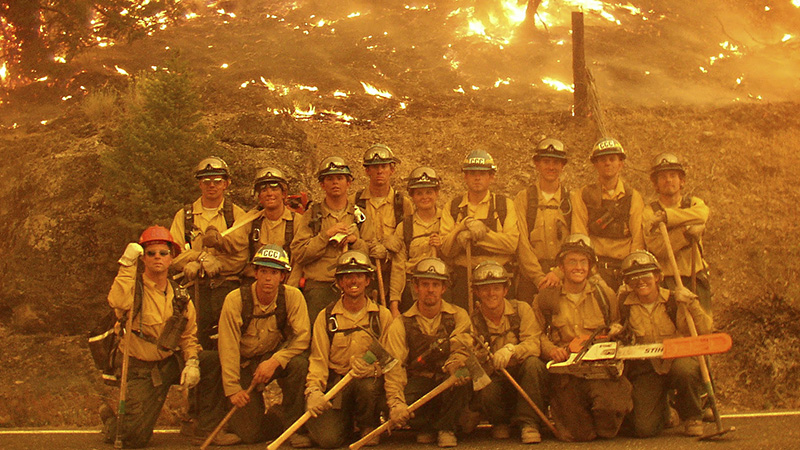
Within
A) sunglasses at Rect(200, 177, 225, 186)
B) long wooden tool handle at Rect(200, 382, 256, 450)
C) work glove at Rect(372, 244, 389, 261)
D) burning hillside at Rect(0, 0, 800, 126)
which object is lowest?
burning hillside at Rect(0, 0, 800, 126)

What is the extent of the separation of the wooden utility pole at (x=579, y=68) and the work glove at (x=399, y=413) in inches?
444

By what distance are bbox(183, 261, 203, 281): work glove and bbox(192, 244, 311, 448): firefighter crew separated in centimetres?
65

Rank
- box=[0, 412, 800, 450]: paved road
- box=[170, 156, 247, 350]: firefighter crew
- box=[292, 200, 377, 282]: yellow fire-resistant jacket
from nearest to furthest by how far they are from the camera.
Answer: box=[0, 412, 800, 450]: paved road < box=[292, 200, 377, 282]: yellow fire-resistant jacket < box=[170, 156, 247, 350]: firefighter crew

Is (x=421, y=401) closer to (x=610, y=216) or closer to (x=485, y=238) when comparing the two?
(x=485, y=238)

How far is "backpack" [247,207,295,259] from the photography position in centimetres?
790

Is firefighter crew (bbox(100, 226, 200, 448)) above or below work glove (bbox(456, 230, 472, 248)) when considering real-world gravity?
below

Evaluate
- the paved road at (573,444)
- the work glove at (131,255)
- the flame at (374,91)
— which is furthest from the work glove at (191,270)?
the flame at (374,91)

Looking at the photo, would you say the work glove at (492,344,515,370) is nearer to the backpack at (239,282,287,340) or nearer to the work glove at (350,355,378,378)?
the work glove at (350,355,378,378)

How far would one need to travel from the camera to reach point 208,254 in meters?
7.67

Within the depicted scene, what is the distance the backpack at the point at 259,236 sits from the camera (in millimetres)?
7902

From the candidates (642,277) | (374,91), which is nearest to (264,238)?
(642,277)

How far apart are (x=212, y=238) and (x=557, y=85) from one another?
49.1 ft

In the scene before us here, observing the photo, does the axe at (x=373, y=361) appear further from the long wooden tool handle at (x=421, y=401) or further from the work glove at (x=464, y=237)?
the work glove at (x=464, y=237)

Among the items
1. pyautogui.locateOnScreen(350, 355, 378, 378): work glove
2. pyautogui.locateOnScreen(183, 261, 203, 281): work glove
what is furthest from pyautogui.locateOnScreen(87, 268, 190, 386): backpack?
pyautogui.locateOnScreen(350, 355, 378, 378): work glove
